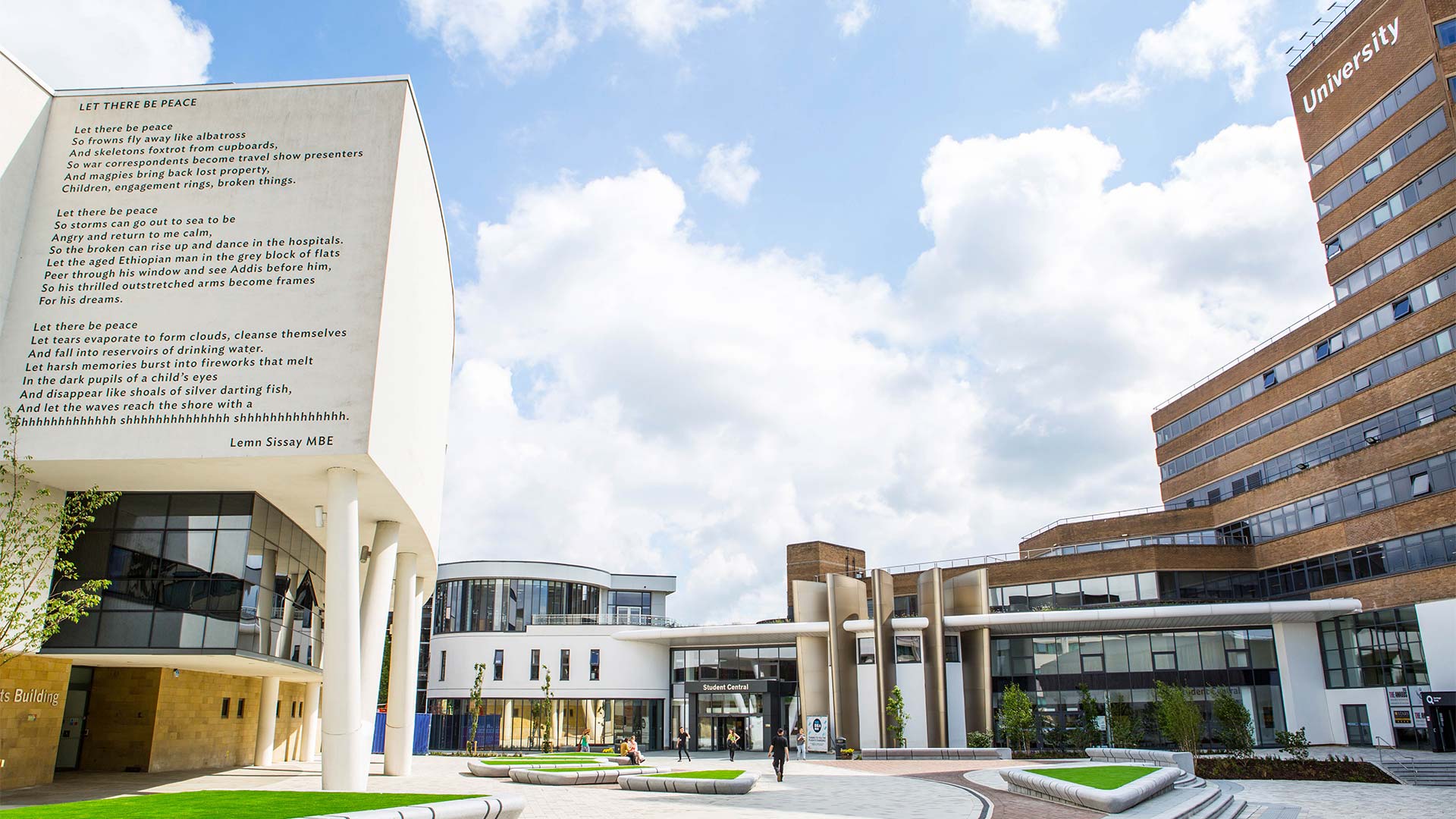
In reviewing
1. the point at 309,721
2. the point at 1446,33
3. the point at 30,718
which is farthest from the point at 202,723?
the point at 1446,33

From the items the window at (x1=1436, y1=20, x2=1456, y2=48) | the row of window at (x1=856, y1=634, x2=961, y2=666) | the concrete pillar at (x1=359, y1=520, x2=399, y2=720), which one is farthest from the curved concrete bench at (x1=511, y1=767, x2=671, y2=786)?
the window at (x1=1436, y1=20, x2=1456, y2=48)

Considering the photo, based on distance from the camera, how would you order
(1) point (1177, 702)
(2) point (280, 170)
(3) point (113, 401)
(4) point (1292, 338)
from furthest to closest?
1. (4) point (1292, 338)
2. (1) point (1177, 702)
3. (2) point (280, 170)
4. (3) point (113, 401)

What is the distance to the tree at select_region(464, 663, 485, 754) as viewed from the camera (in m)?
54.5

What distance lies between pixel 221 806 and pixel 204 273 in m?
12.5

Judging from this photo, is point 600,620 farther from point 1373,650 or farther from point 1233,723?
point 1373,650

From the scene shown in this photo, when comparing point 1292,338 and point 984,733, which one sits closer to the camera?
point 984,733

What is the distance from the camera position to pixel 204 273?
22531 mm

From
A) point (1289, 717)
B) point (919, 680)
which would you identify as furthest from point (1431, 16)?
point (919, 680)

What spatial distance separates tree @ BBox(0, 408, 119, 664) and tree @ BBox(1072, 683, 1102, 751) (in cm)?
3888

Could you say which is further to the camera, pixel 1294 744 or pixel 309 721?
pixel 309 721

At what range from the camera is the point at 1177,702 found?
36375 millimetres

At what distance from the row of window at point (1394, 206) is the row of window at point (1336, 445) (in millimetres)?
9348

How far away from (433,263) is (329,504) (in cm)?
990

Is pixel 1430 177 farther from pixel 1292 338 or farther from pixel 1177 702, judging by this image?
pixel 1177 702
